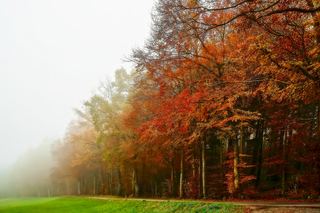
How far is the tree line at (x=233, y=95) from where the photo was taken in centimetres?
1005

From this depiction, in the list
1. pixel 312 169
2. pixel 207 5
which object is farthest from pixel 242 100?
pixel 207 5

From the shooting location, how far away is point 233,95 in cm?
1524

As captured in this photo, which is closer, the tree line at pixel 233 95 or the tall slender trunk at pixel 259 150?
the tree line at pixel 233 95

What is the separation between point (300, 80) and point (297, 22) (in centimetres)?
238

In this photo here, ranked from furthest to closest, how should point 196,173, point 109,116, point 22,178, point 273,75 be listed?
point 22,178 < point 109,116 < point 196,173 < point 273,75

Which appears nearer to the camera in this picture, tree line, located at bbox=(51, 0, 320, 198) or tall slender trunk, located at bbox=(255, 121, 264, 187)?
tree line, located at bbox=(51, 0, 320, 198)

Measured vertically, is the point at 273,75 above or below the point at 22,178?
above

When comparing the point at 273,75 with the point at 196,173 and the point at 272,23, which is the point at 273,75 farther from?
the point at 196,173

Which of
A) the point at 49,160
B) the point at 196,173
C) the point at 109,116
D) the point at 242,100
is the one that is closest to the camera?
the point at 242,100

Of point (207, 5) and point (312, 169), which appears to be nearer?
point (207, 5)

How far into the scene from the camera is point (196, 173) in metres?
27.4

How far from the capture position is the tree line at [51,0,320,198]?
10.0 metres

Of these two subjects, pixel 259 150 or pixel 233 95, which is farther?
pixel 259 150

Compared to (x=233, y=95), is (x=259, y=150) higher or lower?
lower
